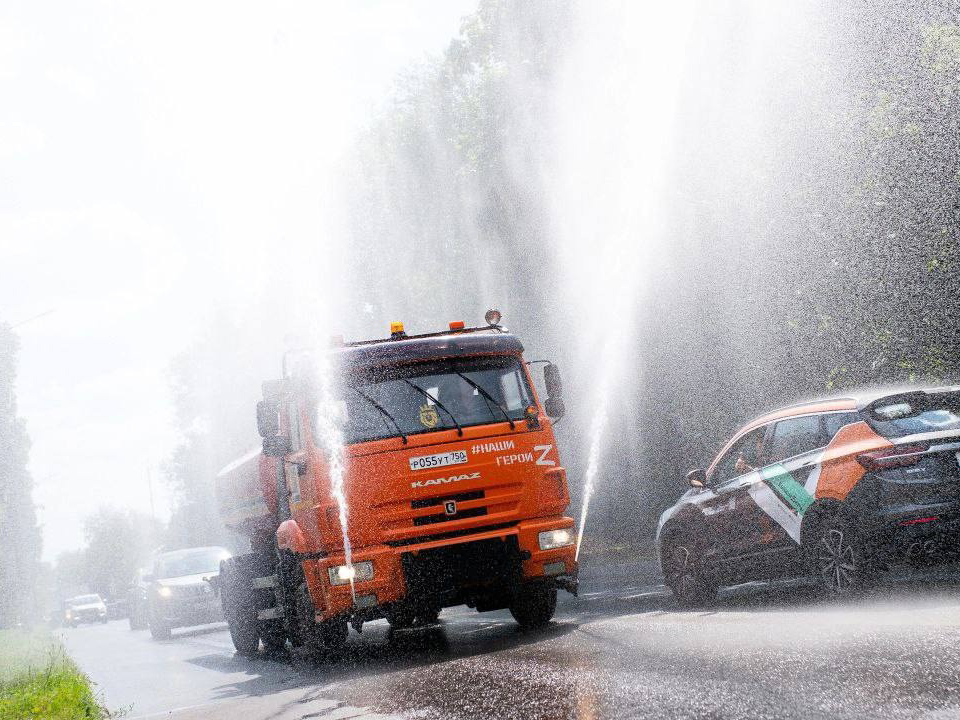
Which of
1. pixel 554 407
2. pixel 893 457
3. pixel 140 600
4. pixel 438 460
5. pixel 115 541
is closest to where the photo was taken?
pixel 893 457

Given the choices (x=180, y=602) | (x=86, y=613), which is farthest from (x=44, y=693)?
(x=86, y=613)

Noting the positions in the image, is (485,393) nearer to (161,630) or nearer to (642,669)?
(642,669)

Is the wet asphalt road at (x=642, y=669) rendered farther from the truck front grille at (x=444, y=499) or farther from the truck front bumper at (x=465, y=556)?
the truck front grille at (x=444, y=499)

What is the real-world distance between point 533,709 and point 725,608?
449 centimetres

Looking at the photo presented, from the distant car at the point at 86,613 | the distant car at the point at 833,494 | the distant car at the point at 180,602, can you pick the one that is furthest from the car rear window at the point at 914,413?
the distant car at the point at 86,613

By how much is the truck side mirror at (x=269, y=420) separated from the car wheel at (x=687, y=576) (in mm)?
4145

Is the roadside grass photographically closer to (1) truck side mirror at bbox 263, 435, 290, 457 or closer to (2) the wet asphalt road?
(2) the wet asphalt road

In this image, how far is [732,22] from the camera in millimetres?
21109

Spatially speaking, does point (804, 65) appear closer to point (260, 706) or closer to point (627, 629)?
point (627, 629)

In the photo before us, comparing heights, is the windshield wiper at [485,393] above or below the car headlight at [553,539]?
above

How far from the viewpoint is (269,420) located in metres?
11.4

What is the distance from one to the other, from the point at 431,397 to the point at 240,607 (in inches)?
198

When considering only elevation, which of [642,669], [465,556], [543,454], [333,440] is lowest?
[642,669]

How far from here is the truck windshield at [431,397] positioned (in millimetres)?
10406
